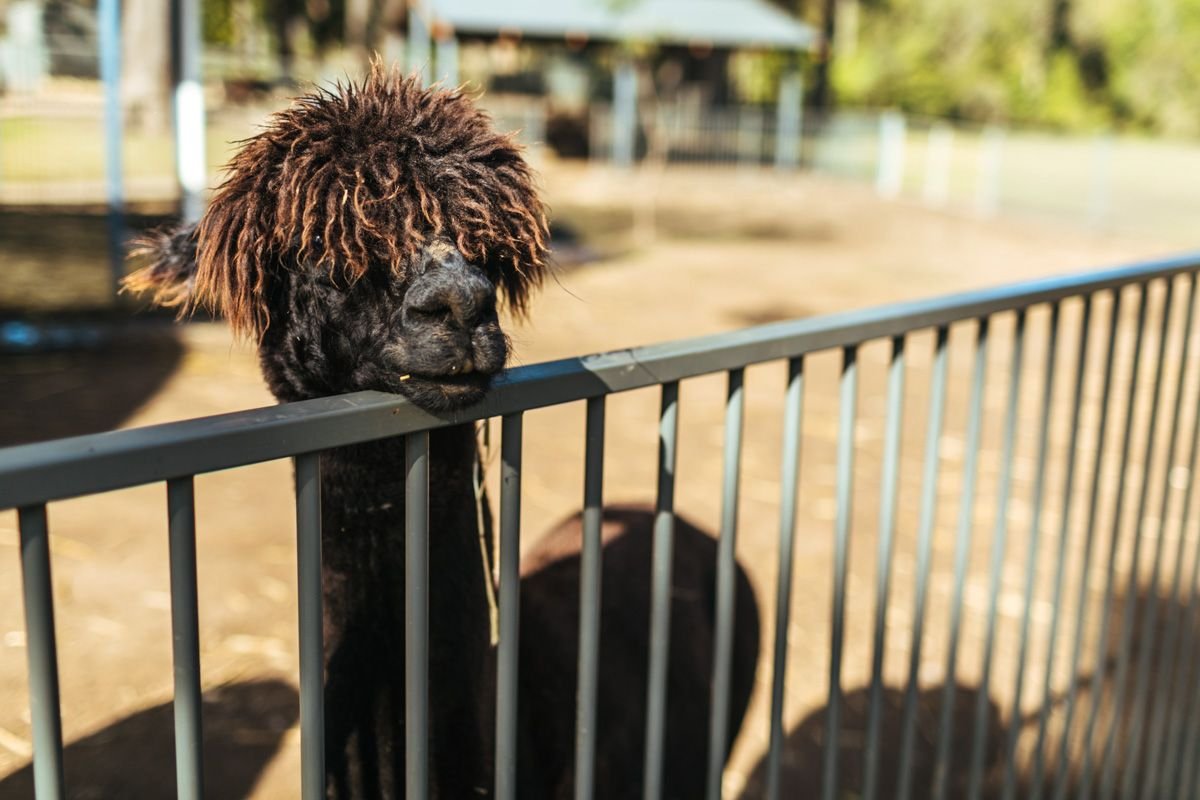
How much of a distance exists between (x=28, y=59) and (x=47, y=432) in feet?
16.6

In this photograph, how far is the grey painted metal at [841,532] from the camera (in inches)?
80.7

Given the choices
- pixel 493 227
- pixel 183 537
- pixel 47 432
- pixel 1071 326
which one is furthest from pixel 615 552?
pixel 1071 326

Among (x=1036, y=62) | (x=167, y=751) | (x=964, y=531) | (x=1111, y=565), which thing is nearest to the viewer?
(x=964, y=531)

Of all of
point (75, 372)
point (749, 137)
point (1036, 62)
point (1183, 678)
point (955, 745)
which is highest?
point (1036, 62)

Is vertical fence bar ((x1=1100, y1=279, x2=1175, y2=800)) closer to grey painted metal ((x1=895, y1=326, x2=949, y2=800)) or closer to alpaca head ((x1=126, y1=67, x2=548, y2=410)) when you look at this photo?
grey painted metal ((x1=895, y1=326, x2=949, y2=800))

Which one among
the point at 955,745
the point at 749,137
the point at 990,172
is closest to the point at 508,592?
the point at 955,745

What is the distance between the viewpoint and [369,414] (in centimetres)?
136

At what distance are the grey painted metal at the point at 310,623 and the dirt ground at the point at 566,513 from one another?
2.17 feet

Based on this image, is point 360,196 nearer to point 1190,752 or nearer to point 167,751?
point 167,751

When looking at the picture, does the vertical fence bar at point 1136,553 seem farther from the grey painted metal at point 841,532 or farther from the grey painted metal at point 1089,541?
the grey painted metal at point 841,532

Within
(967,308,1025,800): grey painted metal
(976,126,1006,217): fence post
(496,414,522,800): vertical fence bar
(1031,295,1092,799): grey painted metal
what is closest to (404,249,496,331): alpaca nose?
(496,414,522,800): vertical fence bar

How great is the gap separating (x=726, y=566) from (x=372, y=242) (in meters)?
0.78

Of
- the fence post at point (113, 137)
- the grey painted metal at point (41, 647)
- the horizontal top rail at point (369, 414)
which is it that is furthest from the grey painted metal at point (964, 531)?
the fence post at point (113, 137)

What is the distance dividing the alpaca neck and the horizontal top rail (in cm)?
31
